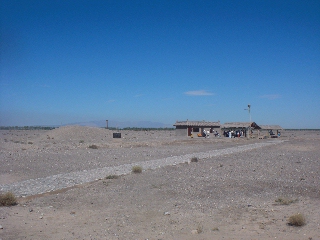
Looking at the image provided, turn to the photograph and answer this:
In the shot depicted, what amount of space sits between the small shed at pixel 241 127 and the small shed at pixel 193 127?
239cm

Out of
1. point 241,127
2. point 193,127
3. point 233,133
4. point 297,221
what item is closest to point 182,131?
point 193,127

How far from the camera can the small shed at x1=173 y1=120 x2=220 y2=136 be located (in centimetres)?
6925

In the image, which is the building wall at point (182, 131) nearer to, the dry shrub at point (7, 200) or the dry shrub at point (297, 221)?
the dry shrub at point (7, 200)

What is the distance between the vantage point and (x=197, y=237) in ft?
29.9

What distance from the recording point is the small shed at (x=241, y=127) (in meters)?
70.8

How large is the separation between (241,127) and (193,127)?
1020 cm

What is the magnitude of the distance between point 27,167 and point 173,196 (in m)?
13.3

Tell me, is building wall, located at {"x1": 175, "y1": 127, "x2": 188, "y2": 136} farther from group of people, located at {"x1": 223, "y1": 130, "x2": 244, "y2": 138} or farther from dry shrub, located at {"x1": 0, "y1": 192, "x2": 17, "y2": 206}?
dry shrub, located at {"x1": 0, "y1": 192, "x2": 17, "y2": 206}

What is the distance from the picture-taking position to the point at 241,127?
71.8 metres

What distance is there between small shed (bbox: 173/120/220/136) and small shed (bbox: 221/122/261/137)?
239 centimetres

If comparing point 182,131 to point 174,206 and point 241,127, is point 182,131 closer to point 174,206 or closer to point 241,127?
point 241,127

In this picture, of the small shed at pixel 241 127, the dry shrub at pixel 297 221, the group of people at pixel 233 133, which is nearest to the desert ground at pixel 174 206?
the dry shrub at pixel 297 221

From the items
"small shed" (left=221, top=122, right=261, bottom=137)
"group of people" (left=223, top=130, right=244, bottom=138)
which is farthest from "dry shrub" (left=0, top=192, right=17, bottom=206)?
"small shed" (left=221, top=122, right=261, bottom=137)

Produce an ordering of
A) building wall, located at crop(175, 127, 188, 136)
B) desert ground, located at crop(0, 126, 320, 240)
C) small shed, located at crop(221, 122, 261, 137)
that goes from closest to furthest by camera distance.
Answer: desert ground, located at crop(0, 126, 320, 240), building wall, located at crop(175, 127, 188, 136), small shed, located at crop(221, 122, 261, 137)
